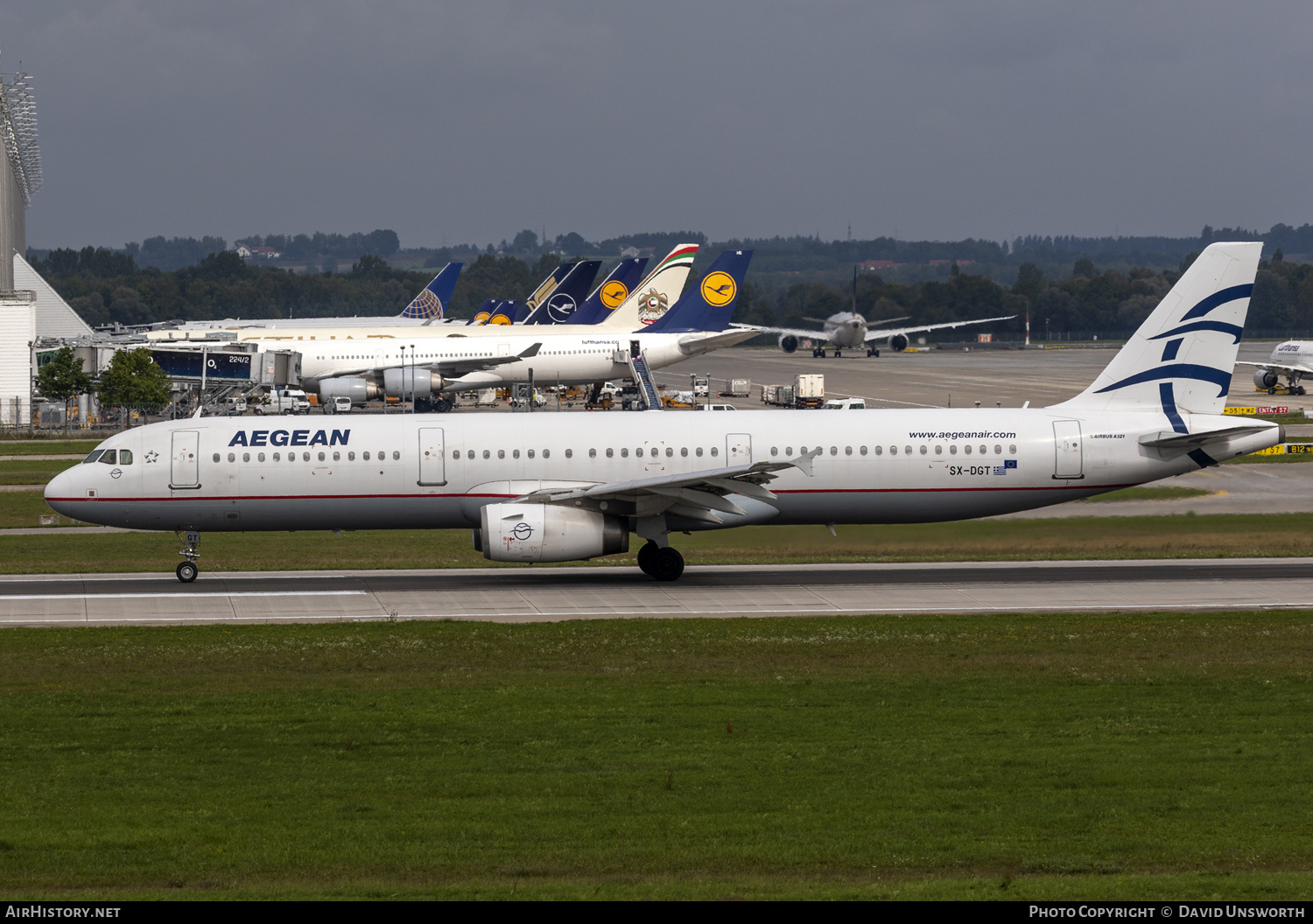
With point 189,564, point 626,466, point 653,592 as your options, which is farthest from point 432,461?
point 189,564

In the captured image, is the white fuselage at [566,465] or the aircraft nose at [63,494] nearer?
the aircraft nose at [63,494]

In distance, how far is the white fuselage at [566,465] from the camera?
3381 cm

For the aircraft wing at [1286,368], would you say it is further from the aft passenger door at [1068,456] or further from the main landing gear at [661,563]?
the main landing gear at [661,563]

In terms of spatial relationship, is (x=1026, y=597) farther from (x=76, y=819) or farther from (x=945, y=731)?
(x=76, y=819)

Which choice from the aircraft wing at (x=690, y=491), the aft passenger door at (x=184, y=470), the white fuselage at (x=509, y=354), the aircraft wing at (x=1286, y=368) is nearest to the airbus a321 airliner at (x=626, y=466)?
the aft passenger door at (x=184, y=470)

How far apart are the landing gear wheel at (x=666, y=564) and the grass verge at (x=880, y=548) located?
0.74m

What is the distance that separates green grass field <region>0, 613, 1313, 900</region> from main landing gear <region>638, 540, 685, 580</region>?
6900mm

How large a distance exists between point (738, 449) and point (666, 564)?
3242 millimetres

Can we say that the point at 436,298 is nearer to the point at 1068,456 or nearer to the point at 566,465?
the point at 566,465

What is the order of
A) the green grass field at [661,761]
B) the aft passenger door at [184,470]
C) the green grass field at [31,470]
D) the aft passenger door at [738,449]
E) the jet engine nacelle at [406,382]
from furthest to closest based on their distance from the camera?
1. the jet engine nacelle at [406,382]
2. the green grass field at [31,470]
3. the aft passenger door at [738,449]
4. the aft passenger door at [184,470]
5. the green grass field at [661,761]

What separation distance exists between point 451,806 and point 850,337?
14934 cm

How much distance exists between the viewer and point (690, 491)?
32.6 meters

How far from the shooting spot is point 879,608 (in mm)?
29812
